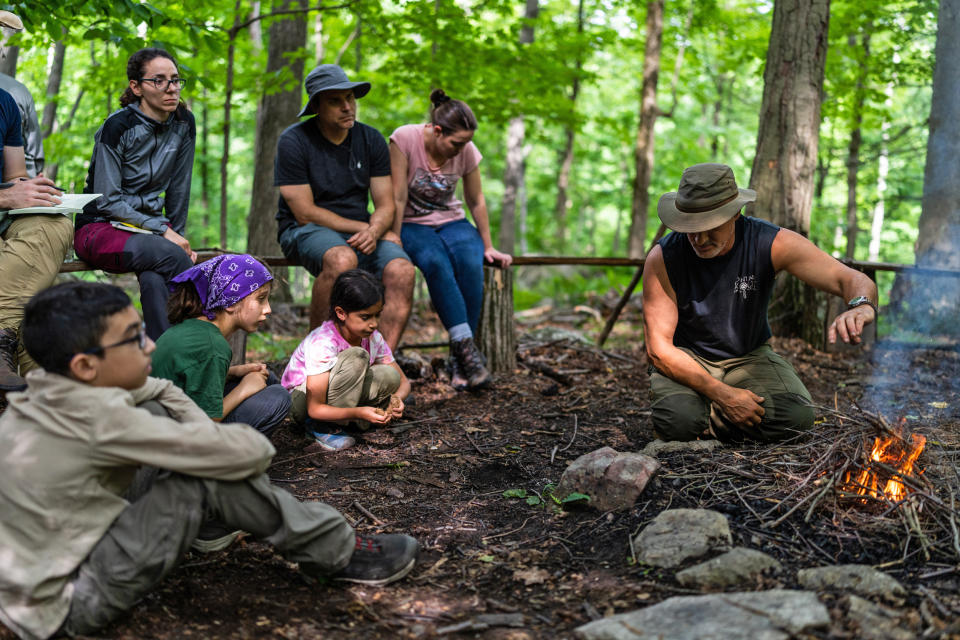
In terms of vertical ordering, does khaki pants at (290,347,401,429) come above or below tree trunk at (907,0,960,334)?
below

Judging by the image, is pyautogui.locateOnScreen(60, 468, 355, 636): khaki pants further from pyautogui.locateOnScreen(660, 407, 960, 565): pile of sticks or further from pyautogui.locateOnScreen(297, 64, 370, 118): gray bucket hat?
pyautogui.locateOnScreen(297, 64, 370, 118): gray bucket hat

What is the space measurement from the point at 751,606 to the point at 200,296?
2.60 meters

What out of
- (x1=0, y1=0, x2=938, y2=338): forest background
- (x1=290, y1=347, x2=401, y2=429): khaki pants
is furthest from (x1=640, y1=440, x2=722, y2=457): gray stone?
(x1=0, y1=0, x2=938, y2=338): forest background

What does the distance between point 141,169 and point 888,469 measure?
4202 mm

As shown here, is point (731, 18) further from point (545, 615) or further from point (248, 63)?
point (545, 615)

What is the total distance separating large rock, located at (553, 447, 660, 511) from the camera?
324cm

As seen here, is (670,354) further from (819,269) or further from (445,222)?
(445,222)

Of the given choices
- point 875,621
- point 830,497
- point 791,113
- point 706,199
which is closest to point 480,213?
point 706,199

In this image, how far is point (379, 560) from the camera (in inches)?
107

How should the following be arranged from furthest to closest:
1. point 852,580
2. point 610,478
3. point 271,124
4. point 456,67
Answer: point 271,124
point 456,67
point 610,478
point 852,580

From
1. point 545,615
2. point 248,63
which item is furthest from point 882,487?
point 248,63

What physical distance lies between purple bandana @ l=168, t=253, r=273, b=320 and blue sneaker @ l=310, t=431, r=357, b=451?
107 cm

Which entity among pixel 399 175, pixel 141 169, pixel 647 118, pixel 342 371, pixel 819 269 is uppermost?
pixel 647 118

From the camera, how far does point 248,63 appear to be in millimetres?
11453
